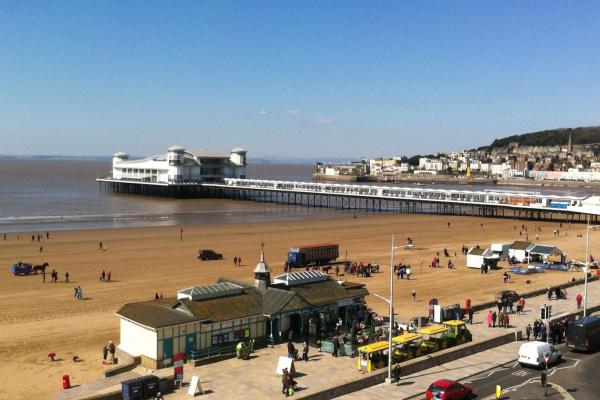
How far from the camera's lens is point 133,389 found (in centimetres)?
1580

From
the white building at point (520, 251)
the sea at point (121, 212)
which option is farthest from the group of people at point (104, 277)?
the sea at point (121, 212)

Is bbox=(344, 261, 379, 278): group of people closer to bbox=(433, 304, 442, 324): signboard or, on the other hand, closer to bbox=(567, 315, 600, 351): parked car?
bbox=(433, 304, 442, 324): signboard

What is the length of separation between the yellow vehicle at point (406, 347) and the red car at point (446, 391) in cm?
304

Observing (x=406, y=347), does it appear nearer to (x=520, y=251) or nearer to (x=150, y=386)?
(x=150, y=386)

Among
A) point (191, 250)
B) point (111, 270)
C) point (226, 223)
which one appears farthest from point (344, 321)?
point (226, 223)

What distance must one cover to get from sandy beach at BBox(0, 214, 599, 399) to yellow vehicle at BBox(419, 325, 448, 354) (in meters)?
5.46

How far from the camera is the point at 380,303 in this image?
2886 centimetres

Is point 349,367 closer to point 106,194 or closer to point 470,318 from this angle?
point 470,318

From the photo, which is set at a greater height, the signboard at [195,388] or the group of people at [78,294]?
the signboard at [195,388]

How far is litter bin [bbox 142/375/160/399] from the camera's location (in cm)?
1596

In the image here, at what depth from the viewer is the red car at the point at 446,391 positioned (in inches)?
617

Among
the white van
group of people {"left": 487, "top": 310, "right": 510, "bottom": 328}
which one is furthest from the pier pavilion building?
the white van

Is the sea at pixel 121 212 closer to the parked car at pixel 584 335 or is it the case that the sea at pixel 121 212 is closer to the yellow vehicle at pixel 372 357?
the yellow vehicle at pixel 372 357

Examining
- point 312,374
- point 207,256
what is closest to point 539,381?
point 312,374
